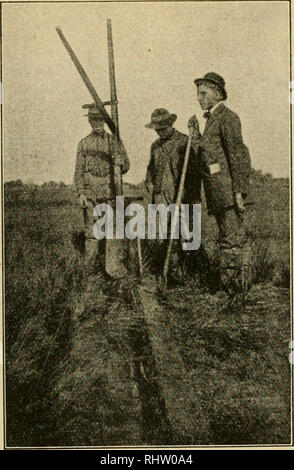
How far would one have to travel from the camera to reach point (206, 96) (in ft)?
12.8

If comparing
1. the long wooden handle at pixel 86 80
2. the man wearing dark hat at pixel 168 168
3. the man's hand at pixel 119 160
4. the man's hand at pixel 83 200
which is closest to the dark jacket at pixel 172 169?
the man wearing dark hat at pixel 168 168

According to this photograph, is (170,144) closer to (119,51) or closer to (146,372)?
(119,51)

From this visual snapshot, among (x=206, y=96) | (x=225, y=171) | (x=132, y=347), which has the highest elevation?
(x=206, y=96)

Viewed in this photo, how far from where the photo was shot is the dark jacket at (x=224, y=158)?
3.90 m

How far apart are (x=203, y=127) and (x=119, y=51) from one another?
0.79m

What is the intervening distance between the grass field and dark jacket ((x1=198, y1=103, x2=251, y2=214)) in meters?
0.12

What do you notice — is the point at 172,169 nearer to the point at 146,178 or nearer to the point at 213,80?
the point at 146,178

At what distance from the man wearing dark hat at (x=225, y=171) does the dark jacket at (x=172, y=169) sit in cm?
9

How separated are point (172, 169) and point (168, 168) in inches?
1.2

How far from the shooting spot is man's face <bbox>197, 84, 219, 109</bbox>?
390 cm

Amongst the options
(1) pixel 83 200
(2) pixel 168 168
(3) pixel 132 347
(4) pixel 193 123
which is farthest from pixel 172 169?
(3) pixel 132 347

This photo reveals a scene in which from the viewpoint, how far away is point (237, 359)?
3.85 meters

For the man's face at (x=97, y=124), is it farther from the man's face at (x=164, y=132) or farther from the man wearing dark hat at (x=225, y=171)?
the man wearing dark hat at (x=225, y=171)
